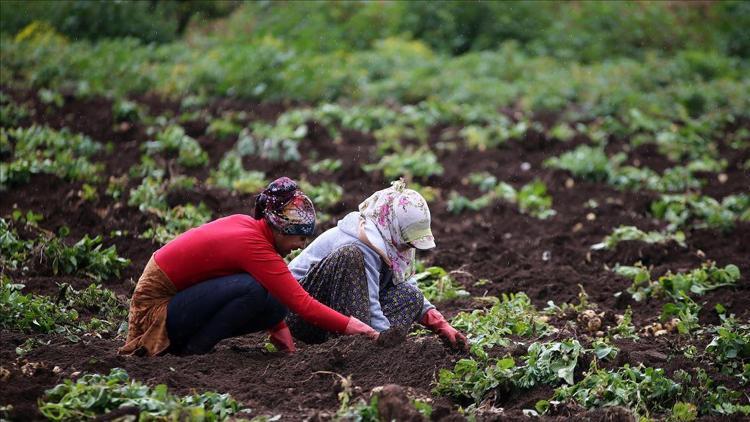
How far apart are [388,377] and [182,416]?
1.13m

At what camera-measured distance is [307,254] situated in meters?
5.36

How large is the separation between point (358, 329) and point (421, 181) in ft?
17.9

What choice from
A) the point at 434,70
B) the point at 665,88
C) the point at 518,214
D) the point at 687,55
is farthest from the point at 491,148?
the point at 687,55

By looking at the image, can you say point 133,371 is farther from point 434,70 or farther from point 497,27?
point 497,27

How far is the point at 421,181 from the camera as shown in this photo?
10.2 m

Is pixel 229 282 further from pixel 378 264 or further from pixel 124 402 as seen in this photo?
pixel 124 402

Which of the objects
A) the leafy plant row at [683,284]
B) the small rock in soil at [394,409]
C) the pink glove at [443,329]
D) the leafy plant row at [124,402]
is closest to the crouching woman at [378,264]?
the pink glove at [443,329]

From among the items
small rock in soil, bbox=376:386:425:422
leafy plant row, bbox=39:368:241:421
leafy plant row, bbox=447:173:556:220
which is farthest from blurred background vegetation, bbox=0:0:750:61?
small rock in soil, bbox=376:386:425:422

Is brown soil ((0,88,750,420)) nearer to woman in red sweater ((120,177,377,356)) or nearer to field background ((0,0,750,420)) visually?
field background ((0,0,750,420))

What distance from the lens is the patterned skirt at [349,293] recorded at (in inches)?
200

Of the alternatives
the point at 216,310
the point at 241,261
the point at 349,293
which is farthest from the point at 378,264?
the point at 216,310

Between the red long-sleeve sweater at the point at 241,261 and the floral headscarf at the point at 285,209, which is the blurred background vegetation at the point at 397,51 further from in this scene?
the floral headscarf at the point at 285,209

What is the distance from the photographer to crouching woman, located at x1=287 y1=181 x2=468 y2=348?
16.7 feet

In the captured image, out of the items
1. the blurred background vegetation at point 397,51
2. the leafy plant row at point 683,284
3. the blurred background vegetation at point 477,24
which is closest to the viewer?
the leafy plant row at point 683,284
